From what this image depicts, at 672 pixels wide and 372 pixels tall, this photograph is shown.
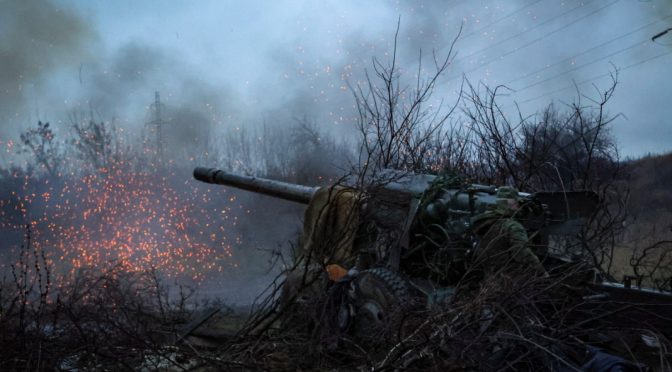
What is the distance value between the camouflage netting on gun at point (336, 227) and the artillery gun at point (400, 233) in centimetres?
1

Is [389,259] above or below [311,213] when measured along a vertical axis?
below

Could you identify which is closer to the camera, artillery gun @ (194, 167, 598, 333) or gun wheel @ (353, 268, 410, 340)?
artillery gun @ (194, 167, 598, 333)

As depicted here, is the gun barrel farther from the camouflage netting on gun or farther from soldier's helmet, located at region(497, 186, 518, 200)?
soldier's helmet, located at region(497, 186, 518, 200)

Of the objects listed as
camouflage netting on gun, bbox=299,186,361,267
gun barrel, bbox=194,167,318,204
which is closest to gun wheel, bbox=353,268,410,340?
camouflage netting on gun, bbox=299,186,361,267

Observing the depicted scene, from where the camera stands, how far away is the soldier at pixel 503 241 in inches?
202

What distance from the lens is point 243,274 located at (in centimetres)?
2303

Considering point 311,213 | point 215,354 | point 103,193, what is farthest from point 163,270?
point 215,354

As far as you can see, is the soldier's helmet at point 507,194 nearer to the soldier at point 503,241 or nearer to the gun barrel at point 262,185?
the soldier at point 503,241

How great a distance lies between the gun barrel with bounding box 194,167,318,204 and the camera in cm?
873

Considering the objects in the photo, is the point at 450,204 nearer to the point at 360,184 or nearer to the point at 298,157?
the point at 360,184

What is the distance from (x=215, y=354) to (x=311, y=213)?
2.80 meters

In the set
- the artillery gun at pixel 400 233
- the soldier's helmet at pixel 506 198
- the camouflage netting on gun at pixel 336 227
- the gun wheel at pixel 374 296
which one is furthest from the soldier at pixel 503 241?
the camouflage netting on gun at pixel 336 227

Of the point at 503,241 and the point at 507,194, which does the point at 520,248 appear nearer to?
the point at 503,241

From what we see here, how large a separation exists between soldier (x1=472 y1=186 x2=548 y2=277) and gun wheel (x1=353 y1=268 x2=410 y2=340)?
0.89m
